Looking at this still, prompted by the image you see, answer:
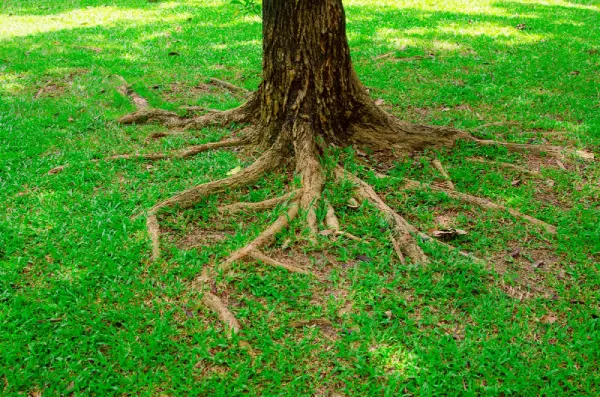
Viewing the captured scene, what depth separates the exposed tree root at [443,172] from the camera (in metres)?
5.21

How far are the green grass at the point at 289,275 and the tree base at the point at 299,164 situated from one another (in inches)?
4.4

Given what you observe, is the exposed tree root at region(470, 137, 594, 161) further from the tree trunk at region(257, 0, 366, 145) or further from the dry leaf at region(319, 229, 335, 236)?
the dry leaf at region(319, 229, 335, 236)

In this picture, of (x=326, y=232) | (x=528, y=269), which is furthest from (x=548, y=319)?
(x=326, y=232)

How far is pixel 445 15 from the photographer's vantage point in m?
12.4

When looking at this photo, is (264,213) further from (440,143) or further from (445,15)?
(445,15)

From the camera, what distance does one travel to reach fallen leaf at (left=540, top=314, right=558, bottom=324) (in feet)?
12.2

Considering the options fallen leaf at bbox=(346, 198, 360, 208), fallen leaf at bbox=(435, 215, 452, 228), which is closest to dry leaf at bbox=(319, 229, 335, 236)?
fallen leaf at bbox=(346, 198, 360, 208)

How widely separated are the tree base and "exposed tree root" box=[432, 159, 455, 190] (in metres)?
0.01

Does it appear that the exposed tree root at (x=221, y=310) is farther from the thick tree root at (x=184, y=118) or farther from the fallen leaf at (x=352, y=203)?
the thick tree root at (x=184, y=118)

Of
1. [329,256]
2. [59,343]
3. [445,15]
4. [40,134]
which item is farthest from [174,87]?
[445,15]

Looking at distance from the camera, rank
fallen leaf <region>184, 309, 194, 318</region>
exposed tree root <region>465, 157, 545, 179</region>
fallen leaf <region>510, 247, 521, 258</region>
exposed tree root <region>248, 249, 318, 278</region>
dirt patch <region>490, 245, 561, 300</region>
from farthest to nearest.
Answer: exposed tree root <region>465, 157, 545, 179</region> → fallen leaf <region>510, 247, 521, 258</region> → exposed tree root <region>248, 249, 318, 278</region> → dirt patch <region>490, 245, 561, 300</region> → fallen leaf <region>184, 309, 194, 318</region>

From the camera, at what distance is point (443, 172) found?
5395 millimetres

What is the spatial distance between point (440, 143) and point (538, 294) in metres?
2.27

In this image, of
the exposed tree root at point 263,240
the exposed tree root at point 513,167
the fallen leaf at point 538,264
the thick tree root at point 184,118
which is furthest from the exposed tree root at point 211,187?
the fallen leaf at point 538,264
